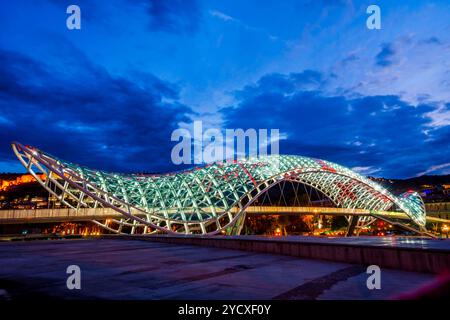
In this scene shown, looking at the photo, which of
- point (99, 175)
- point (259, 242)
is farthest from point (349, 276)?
point (99, 175)

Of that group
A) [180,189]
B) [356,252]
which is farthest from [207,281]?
[180,189]

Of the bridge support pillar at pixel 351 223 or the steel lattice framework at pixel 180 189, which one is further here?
the bridge support pillar at pixel 351 223

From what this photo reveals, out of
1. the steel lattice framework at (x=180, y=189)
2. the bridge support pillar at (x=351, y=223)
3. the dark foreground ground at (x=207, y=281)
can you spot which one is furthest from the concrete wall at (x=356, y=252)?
the bridge support pillar at (x=351, y=223)

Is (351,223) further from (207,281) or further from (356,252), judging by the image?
(207,281)

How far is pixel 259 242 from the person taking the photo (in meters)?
18.4

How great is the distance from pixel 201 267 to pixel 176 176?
4360 cm

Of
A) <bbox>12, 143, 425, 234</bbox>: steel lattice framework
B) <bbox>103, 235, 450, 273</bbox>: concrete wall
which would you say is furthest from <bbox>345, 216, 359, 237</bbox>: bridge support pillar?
<bbox>103, 235, 450, 273</bbox>: concrete wall

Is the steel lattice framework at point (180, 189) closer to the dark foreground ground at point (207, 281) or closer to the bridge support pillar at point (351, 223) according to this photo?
the bridge support pillar at point (351, 223)

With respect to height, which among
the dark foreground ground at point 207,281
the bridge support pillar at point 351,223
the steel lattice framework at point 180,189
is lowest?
the bridge support pillar at point 351,223

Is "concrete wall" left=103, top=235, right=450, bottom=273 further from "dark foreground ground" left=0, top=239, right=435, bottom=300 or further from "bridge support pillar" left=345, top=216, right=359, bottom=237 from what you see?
"bridge support pillar" left=345, top=216, right=359, bottom=237

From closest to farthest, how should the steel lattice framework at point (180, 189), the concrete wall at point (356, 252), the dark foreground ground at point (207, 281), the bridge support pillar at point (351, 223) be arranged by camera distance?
1. the dark foreground ground at point (207, 281)
2. the concrete wall at point (356, 252)
3. the steel lattice framework at point (180, 189)
4. the bridge support pillar at point (351, 223)
